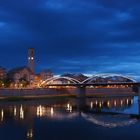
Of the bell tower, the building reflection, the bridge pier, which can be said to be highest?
the bell tower

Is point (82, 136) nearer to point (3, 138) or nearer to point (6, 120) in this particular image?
point (3, 138)

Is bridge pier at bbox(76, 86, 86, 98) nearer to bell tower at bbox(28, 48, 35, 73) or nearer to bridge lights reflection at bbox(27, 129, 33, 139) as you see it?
bell tower at bbox(28, 48, 35, 73)

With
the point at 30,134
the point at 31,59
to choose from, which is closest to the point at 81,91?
the point at 31,59

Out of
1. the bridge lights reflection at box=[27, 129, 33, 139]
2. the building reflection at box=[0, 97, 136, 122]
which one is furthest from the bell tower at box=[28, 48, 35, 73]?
the bridge lights reflection at box=[27, 129, 33, 139]

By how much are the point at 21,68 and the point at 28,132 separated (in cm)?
8629

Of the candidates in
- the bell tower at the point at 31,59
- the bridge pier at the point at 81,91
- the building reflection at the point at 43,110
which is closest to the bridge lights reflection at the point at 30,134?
the building reflection at the point at 43,110

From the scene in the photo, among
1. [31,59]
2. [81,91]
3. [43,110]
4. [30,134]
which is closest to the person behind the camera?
[30,134]

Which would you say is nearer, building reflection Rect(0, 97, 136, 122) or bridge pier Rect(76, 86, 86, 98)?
building reflection Rect(0, 97, 136, 122)

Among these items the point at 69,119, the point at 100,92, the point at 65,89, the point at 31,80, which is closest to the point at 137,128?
the point at 69,119

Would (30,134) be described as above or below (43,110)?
below

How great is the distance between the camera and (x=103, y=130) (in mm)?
34375

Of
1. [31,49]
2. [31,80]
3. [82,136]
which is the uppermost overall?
[31,49]

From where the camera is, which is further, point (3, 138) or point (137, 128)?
point (137, 128)

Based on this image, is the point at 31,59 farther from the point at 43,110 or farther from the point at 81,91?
the point at 43,110
